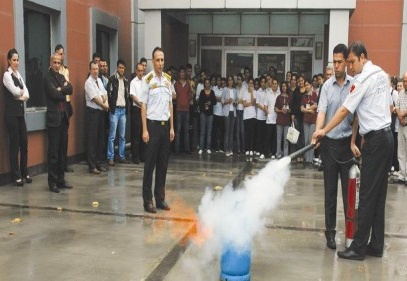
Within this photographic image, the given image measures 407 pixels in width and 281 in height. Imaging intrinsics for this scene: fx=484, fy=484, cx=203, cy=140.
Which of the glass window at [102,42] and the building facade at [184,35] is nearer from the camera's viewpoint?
the building facade at [184,35]

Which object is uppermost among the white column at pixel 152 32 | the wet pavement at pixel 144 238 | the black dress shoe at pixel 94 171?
Answer: the white column at pixel 152 32

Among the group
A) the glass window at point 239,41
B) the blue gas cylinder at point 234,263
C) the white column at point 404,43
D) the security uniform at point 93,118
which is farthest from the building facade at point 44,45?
the white column at point 404,43

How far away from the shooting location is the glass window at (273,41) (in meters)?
17.1

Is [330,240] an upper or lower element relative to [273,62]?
lower

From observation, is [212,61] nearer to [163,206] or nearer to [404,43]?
[404,43]

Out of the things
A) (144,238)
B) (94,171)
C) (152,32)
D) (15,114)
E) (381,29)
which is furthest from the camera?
(381,29)

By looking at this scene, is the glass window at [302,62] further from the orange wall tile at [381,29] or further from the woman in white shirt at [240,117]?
the woman in white shirt at [240,117]

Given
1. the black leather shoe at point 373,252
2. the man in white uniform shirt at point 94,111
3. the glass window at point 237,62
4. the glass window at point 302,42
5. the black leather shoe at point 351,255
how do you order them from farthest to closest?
the glass window at point 237,62 → the glass window at point 302,42 → the man in white uniform shirt at point 94,111 → the black leather shoe at point 373,252 → the black leather shoe at point 351,255

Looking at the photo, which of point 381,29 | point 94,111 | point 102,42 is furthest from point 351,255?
point 381,29

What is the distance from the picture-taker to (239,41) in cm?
1731

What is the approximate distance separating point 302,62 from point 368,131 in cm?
1246

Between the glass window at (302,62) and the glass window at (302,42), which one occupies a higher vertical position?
the glass window at (302,42)

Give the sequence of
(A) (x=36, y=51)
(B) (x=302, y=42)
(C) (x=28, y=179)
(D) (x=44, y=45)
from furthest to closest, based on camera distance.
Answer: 1. (B) (x=302, y=42)
2. (D) (x=44, y=45)
3. (A) (x=36, y=51)
4. (C) (x=28, y=179)

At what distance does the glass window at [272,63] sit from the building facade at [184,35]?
35 millimetres
